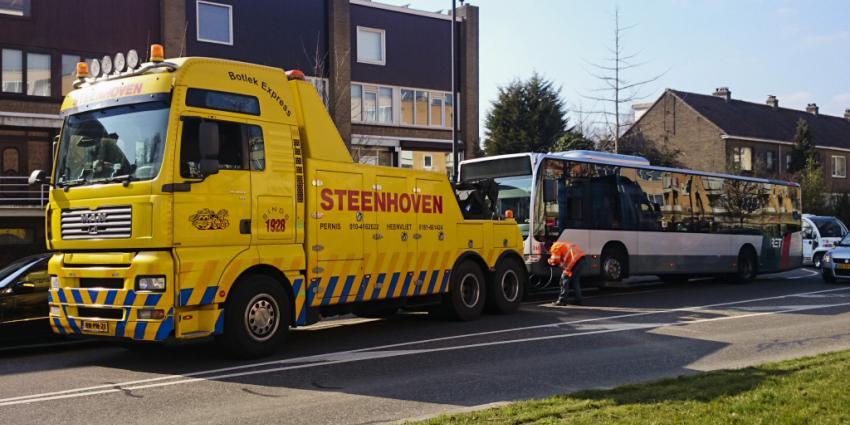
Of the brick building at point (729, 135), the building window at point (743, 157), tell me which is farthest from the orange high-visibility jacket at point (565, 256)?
the building window at point (743, 157)

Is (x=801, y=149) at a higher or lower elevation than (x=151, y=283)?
higher

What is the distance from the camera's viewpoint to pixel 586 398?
23.0 ft

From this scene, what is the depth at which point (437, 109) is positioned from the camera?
35.5 metres

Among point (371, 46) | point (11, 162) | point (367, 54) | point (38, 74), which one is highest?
point (371, 46)

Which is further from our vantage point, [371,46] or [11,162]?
[371,46]

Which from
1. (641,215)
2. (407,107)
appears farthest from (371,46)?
(641,215)

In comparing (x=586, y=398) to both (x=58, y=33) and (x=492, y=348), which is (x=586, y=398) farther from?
(x=58, y=33)

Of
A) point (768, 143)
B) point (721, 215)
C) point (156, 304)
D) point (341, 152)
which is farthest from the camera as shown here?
point (768, 143)

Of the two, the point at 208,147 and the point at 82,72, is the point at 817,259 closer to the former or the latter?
the point at 208,147

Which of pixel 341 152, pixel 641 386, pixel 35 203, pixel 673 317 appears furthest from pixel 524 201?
pixel 35 203

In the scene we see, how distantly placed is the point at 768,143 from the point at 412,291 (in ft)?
164

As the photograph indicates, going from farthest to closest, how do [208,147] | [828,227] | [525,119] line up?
[525,119], [828,227], [208,147]

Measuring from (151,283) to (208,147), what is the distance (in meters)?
1.60

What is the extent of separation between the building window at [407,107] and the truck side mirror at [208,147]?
83.5 feet
